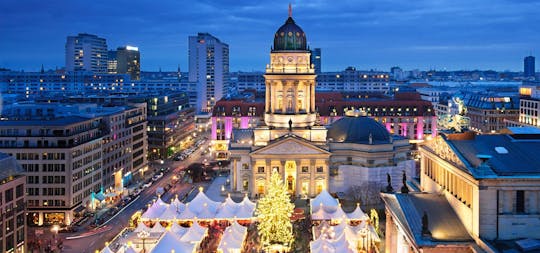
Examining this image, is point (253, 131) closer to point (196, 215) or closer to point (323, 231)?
point (196, 215)

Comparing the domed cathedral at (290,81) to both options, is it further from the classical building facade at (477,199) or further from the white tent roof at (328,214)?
the classical building facade at (477,199)

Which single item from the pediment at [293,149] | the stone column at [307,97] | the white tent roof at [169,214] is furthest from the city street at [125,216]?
the stone column at [307,97]

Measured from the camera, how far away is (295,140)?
361 ft

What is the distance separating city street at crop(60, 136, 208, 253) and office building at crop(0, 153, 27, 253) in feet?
25.5

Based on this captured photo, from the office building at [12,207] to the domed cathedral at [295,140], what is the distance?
4569 centimetres

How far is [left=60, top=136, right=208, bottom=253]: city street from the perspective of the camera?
81.4 m

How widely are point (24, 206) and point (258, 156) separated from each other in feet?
Answer: 151

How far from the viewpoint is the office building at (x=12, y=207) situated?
6969 centimetres

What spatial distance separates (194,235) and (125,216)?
28322mm

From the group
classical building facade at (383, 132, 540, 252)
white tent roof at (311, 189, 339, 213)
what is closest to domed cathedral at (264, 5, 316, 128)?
white tent roof at (311, 189, 339, 213)

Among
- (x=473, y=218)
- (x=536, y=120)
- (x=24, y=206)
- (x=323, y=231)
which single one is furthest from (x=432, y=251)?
(x=536, y=120)

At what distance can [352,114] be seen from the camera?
125 meters

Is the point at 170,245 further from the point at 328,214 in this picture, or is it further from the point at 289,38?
the point at 289,38

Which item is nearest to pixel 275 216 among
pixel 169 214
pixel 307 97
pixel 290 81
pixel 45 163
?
pixel 169 214
